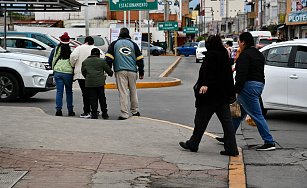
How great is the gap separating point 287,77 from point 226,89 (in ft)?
11.8

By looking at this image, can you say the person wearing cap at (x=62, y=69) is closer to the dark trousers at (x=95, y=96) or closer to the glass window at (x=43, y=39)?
the dark trousers at (x=95, y=96)

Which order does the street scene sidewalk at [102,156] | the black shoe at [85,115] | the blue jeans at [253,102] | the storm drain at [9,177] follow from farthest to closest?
the black shoe at [85,115]
the blue jeans at [253,102]
the street scene sidewalk at [102,156]
the storm drain at [9,177]

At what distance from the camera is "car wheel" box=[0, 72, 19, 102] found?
44.7 feet

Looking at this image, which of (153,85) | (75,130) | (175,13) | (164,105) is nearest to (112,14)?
(175,13)

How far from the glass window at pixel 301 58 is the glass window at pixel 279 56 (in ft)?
0.66

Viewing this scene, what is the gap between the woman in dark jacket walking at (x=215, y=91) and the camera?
318 inches

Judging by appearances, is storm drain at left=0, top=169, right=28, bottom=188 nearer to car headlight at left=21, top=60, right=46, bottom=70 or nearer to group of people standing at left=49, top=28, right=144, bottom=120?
group of people standing at left=49, top=28, right=144, bottom=120

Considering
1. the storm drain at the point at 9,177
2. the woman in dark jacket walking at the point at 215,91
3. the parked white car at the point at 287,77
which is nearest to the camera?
the storm drain at the point at 9,177

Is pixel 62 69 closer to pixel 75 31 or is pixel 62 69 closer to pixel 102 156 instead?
pixel 102 156

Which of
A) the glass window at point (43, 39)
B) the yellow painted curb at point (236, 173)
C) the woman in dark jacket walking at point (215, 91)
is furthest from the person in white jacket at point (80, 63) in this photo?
the glass window at point (43, 39)

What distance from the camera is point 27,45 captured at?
2405 centimetres

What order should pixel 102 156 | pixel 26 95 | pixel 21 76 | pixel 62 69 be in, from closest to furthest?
pixel 102 156, pixel 62 69, pixel 21 76, pixel 26 95

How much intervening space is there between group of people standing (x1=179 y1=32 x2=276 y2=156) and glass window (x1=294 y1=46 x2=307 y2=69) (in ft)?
9.19

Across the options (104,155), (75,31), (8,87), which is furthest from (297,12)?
(104,155)
